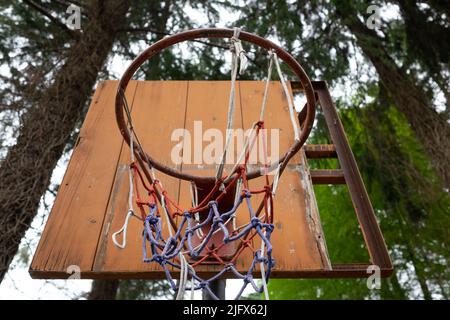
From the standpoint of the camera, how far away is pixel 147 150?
295 cm

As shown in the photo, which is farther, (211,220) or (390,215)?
(390,215)

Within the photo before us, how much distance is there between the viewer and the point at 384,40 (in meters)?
5.75

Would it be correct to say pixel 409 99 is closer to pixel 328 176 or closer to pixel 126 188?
pixel 328 176

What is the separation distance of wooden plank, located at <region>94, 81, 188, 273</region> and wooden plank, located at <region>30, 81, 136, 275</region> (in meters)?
0.05

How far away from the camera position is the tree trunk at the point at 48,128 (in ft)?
12.0

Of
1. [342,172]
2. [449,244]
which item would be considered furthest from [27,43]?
[449,244]

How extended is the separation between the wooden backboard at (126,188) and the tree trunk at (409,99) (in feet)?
6.74

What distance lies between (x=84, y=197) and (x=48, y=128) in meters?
1.76

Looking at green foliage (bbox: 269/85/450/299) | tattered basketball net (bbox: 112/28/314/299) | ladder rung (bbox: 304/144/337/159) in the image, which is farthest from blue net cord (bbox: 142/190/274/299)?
green foliage (bbox: 269/85/450/299)

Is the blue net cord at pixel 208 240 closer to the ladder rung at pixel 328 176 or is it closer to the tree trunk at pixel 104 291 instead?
the ladder rung at pixel 328 176

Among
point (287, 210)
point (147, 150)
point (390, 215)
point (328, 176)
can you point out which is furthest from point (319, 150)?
point (390, 215)

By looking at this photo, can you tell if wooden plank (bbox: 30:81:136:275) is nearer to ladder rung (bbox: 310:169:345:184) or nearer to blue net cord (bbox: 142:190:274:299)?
blue net cord (bbox: 142:190:274:299)
